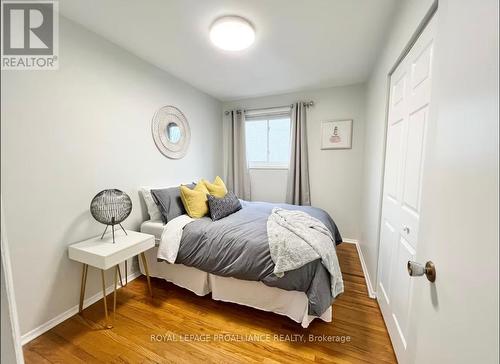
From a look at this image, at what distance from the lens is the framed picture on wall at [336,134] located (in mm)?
3258

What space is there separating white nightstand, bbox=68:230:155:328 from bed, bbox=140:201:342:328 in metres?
0.30

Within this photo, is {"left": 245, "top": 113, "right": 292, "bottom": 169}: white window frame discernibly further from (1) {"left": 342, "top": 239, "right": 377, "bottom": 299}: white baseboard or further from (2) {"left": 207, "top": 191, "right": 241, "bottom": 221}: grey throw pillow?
(1) {"left": 342, "top": 239, "right": 377, "bottom": 299}: white baseboard

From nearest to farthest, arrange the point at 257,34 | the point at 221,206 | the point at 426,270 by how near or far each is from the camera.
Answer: the point at 426,270
the point at 257,34
the point at 221,206

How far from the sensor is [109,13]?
1681 mm

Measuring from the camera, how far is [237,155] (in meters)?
3.94

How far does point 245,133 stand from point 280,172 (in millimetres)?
957

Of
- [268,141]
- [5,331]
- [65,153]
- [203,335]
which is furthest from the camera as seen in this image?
[268,141]

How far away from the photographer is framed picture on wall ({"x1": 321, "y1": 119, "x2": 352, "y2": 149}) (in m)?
3.26

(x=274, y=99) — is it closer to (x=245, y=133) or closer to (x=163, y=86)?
(x=245, y=133)

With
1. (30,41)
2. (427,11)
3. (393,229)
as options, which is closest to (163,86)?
(30,41)

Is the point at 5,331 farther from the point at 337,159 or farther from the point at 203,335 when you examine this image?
the point at 337,159

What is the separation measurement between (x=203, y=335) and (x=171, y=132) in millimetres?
2266

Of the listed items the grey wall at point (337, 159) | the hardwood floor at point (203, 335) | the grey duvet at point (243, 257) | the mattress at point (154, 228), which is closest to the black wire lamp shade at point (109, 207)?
the mattress at point (154, 228)

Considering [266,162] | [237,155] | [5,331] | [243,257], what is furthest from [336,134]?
[5,331]
